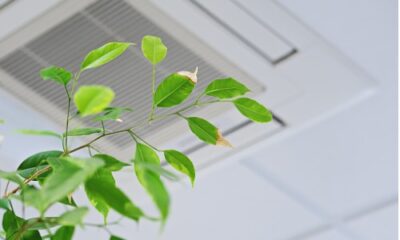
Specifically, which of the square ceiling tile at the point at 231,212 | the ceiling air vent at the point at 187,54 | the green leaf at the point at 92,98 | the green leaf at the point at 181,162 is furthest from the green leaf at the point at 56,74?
the square ceiling tile at the point at 231,212

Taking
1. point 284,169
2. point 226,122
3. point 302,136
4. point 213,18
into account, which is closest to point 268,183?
point 284,169

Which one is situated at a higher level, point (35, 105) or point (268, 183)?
point (268, 183)

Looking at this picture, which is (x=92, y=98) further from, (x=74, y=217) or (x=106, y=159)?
(x=106, y=159)

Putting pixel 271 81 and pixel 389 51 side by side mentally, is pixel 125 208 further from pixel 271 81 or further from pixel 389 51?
pixel 389 51

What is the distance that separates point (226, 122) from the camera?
192cm

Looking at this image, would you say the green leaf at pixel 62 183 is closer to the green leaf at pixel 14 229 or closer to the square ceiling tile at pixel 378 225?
the green leaf at pixel 14 229

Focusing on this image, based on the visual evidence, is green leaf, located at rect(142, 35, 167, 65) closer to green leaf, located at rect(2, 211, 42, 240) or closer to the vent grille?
green leaf, located at rect(2, 211, 42, 240)

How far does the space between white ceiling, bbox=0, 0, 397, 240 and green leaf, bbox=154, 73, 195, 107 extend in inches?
40.7

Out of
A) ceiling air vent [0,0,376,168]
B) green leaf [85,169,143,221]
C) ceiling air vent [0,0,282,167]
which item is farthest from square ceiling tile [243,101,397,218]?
green leaf [85,169,143,221]

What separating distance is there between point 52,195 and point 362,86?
1545mm

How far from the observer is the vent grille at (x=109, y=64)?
1.63 meters

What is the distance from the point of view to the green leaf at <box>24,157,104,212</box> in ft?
1.43

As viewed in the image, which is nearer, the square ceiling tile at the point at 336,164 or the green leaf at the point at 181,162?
the green leaf at the point at 181,162

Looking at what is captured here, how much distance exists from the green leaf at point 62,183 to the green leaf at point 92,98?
0.03 metres
